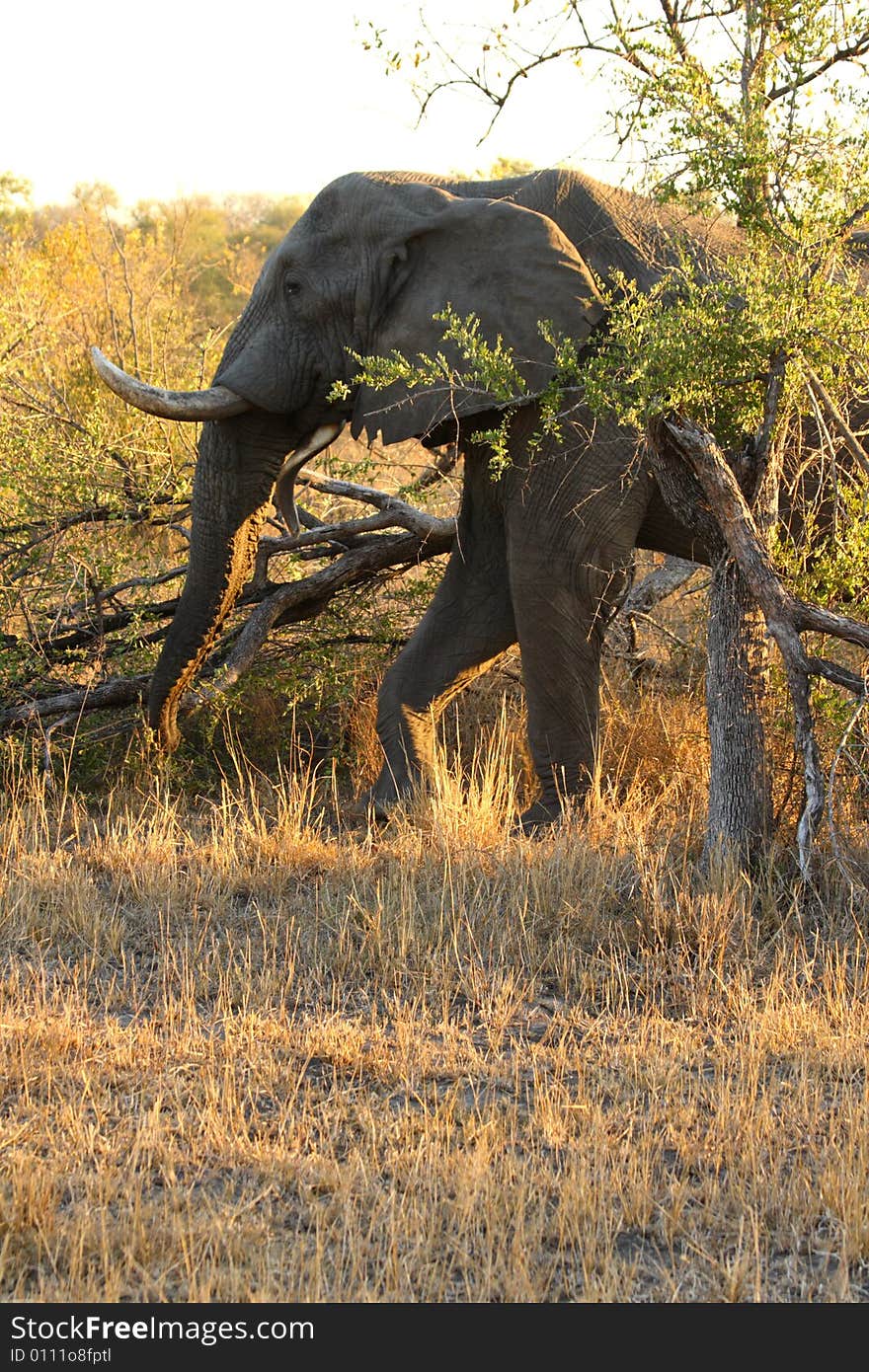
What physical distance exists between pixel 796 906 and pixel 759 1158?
1776mm

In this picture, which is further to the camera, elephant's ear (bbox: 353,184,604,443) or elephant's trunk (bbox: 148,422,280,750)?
elephant's trunk (bbox: 148,422,280,750)

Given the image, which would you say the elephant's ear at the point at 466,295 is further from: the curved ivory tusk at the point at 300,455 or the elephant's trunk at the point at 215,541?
the elephant's trunk at the point at 215,541

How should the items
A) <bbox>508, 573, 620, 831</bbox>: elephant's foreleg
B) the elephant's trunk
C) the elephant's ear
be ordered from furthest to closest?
the elephant's trunk, <bbox>508, 573, 620, 831</bbox>: elephant's foreleg, the elephant's ear

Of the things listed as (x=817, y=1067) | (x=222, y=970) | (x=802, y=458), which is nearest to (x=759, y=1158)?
(x=817, y=1067)

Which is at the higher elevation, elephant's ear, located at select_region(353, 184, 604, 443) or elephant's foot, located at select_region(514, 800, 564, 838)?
elephant's ear, located at select_region(353, 184, 604, 443)

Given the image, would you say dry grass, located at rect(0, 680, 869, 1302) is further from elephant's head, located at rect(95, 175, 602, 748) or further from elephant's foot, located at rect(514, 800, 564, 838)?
elephant's head, located at rect(95, 175, 602, 748)

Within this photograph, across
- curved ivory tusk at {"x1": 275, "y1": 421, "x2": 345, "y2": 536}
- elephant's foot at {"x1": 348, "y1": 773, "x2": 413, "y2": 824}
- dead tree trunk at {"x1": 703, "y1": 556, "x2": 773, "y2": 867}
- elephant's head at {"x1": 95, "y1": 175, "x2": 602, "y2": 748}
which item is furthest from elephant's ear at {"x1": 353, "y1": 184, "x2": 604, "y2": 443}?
elephant's foot at {"x1": 348, "y1": 773, "x2": 413, "y2": 824}

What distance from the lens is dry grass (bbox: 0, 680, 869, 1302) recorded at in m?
3.33

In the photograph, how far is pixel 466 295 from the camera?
21.5 ft

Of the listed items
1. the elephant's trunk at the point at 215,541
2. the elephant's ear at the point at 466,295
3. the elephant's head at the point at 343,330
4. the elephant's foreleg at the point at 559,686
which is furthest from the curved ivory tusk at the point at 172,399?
the elephant's foreleg at the point at 559,686

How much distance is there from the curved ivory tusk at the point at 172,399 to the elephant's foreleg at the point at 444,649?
1319mm

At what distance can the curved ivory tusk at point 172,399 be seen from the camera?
6.48 m

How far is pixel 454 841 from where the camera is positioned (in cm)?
612

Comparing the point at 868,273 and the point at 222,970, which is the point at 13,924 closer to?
the point at 222,970
